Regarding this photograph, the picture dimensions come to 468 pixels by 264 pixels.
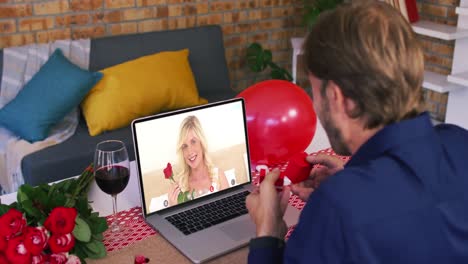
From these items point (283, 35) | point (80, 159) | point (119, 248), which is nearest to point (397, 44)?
point (119, 248)

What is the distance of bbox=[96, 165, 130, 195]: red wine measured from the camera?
1.38m

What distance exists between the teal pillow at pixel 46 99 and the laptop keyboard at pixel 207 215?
155 cm

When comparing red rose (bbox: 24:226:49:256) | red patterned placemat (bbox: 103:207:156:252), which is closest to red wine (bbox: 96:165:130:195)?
red patterned placemat (bbox: 103:207:156:252)

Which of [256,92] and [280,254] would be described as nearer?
[280,254]

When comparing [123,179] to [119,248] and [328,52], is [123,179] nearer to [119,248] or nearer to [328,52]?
[119,248]

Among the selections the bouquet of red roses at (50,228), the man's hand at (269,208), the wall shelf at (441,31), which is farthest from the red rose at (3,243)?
A: the wall shelf at (441,31)

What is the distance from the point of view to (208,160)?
1559mm

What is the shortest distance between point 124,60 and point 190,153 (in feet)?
5.88

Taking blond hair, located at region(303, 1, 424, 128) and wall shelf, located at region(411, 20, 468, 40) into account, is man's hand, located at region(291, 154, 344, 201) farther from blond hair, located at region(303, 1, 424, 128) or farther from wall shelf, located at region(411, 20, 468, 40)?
wall shelf, located at region(411, 20, 468, 40)

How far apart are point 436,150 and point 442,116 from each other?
111 inches

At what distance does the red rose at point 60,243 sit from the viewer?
45.9 inches

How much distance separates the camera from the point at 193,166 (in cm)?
153

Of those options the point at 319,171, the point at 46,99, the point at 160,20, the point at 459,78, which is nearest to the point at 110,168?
the point at 319,171

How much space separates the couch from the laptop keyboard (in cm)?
129
